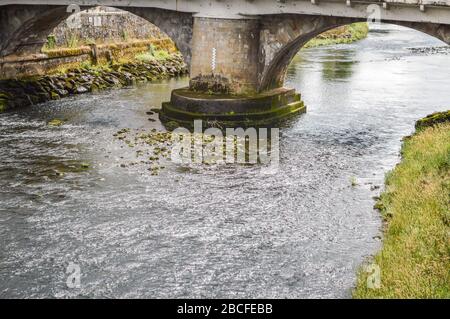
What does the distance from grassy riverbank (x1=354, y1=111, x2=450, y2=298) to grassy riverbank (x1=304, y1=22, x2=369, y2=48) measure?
38069mm

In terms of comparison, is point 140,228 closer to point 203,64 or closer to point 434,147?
point 434,147

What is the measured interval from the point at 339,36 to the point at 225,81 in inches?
1454

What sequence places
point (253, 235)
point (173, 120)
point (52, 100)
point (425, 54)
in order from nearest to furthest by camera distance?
1. point (253, 235)
2. point (173, 120)
3. point (52, 100)
4. point (425, 54)

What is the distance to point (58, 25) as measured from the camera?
113 feet

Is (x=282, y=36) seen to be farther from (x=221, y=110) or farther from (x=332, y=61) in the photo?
(x=332, y=61)

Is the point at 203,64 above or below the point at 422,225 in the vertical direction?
above

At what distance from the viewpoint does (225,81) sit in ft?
87.2

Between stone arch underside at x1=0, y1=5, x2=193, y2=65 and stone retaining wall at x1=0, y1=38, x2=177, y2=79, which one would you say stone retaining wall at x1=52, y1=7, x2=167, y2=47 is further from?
stone arch underside at x1=0, y1=5, x2=193, y2=65

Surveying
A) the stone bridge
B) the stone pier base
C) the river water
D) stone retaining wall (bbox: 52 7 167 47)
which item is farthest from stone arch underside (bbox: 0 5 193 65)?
the river water

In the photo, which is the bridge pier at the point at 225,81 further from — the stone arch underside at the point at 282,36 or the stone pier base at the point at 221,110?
the stone arch underside at the point at 282,36

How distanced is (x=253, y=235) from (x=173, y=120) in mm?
12247

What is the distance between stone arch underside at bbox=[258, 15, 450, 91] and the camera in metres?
24.9
